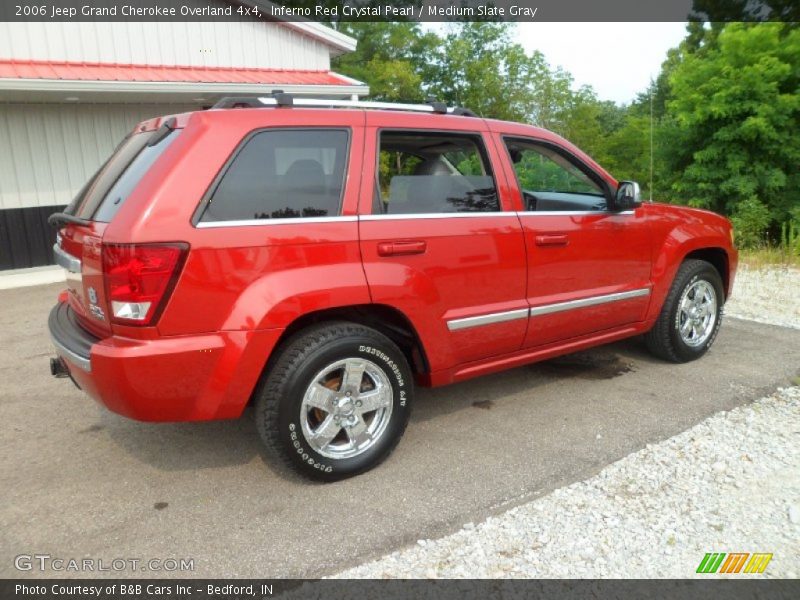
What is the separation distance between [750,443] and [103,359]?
3.52 m

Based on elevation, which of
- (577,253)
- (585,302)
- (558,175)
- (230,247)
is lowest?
(585,302)

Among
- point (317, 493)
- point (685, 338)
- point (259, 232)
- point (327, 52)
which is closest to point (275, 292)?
point (259, 232)

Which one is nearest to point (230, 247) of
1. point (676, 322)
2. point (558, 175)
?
point (558, 175)

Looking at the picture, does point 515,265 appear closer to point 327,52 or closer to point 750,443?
point 750,443

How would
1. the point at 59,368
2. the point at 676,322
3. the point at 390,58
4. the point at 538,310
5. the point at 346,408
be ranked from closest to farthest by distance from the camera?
the point at 346,408, the point at 59,368, the point at 538,310, the point at 676,322, the point at 390,58

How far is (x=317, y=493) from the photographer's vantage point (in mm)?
3207

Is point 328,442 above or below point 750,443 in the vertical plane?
above

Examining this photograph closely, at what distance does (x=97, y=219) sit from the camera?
3051 mm

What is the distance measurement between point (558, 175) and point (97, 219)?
360 centimetres

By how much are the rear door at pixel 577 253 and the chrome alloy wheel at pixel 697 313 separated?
0.53 metres

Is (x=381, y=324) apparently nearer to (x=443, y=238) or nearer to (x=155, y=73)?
(x=443, y=238)

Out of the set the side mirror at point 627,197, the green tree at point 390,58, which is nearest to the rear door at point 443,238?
the side mirror at point 627,197

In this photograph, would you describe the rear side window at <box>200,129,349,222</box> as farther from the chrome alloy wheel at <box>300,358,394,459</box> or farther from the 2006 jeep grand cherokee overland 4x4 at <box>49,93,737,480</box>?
the chrome alloy wheel at <box>300,358,394,459</box>

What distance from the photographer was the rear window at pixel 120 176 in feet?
9.78
